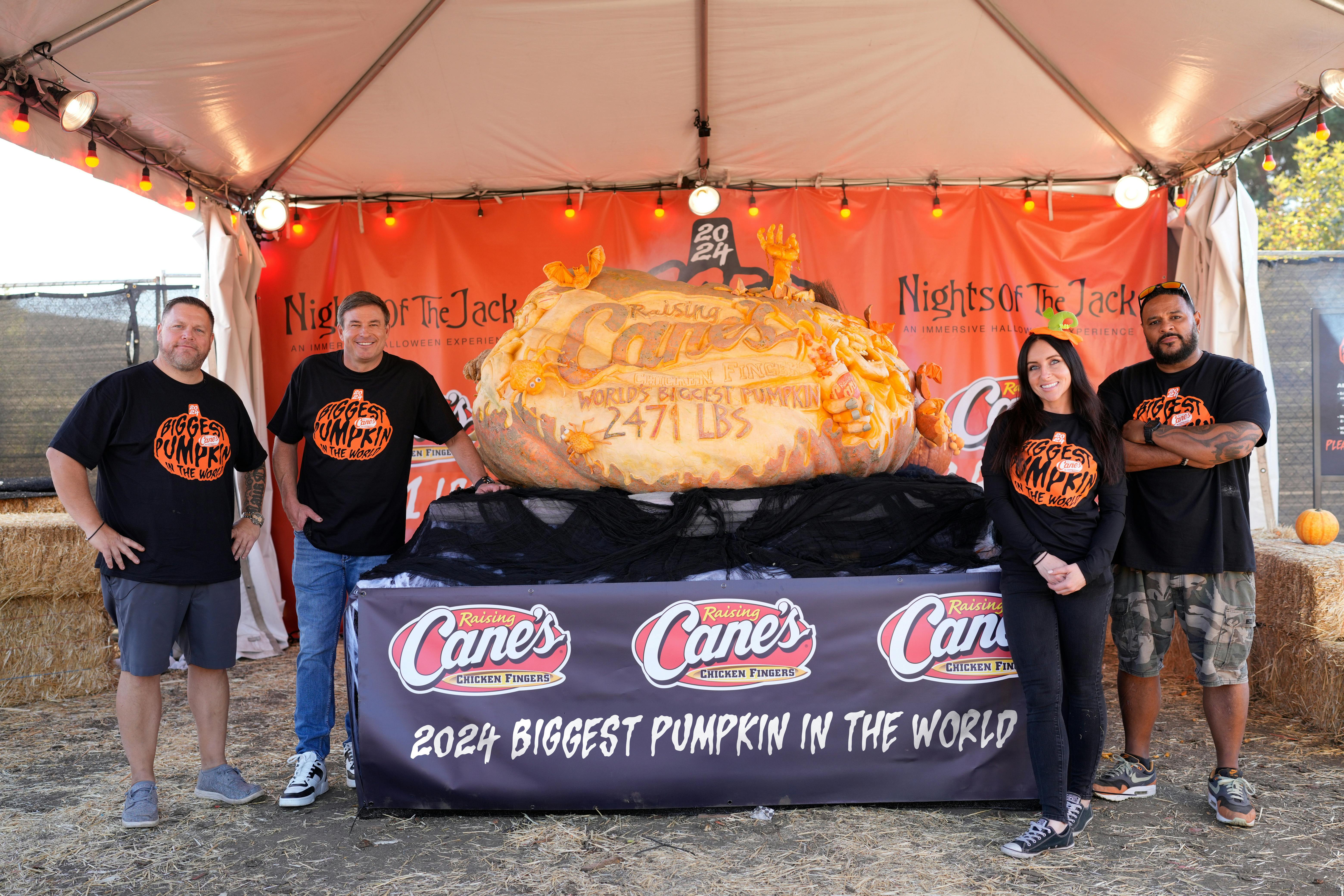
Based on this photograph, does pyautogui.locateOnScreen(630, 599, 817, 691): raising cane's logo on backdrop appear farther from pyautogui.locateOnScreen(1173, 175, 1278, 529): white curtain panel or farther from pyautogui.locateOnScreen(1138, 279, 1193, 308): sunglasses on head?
pyautogui.locateOnScreen(1173, 175, 1278, 529): white curtain panel

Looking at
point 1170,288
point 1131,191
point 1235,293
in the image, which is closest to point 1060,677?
point 1170,288

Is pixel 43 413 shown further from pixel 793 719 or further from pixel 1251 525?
pixel 1251 525

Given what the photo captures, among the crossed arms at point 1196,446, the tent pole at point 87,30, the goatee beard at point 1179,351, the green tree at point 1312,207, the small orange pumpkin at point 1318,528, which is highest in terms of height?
the green tree at point 1312,207

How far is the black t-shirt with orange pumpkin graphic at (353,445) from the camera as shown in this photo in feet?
9.58

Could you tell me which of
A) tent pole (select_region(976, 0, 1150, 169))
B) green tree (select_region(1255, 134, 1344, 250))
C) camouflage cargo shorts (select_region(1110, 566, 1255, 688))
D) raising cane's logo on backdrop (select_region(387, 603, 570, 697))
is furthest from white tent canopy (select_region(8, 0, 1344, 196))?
green tree (select_region(1255, 134, 1344, 250))

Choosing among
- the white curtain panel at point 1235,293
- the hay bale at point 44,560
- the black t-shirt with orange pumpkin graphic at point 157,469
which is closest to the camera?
the black t-shirt with orange pumpkin graphic at point 157,469

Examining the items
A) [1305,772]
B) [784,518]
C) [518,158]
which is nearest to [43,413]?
[518,158]

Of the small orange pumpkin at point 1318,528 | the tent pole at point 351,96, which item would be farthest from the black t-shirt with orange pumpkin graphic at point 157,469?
the small orange pumpkin at point 1318,528

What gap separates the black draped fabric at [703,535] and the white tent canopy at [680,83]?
2.04m

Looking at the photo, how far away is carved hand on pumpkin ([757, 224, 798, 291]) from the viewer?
126 inches

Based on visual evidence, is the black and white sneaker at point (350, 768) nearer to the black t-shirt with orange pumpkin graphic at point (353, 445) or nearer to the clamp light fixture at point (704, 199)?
the black t-shirt with orange pumpkin graphic at point (353, 445)

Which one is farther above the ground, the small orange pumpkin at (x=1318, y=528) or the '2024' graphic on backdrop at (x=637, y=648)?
the small orange pumpkin at (x=1318, y=528)

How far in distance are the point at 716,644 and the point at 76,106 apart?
3168mm

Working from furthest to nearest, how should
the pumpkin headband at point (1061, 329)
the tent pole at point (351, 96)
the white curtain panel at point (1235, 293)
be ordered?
the white curtain panel at point (1235, 293) < the tent pole at point (351, 96) < the pumpkin headband at point (1061, 329)
